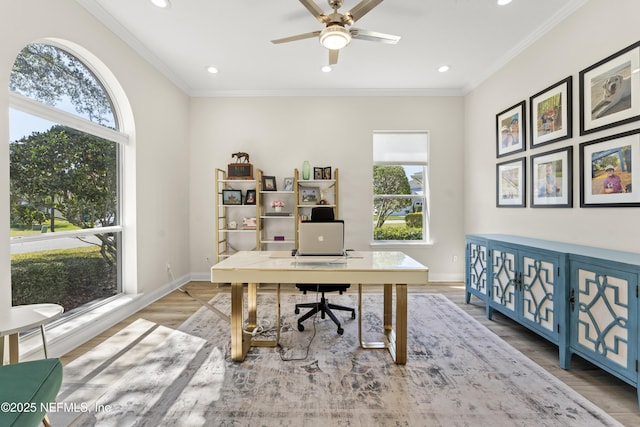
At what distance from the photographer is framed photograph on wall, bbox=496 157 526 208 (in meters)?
3.19

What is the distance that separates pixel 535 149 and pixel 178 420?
3881 mm

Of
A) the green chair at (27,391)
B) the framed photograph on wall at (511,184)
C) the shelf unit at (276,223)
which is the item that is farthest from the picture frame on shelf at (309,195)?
the green chair at (27,391)

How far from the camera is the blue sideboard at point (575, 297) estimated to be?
1.69m

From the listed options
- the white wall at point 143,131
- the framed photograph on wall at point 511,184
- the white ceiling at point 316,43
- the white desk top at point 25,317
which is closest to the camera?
the white desk top at point 25,317

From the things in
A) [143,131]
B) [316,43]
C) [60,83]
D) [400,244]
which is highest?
[316,43]

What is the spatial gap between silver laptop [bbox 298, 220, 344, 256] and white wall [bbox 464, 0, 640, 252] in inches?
82.3

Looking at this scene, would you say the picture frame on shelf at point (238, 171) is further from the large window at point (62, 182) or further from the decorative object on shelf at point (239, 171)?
the large window at point (62, 182)

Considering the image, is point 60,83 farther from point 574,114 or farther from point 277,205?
point 574,114

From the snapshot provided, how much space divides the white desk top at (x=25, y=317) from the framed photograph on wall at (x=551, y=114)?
4.15 meters

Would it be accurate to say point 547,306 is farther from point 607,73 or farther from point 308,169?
point 308,169

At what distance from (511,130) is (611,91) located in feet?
3.82

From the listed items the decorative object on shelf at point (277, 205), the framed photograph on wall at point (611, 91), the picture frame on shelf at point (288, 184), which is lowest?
the decorative object on shelf at point (277, 205)

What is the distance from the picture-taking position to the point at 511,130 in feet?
11.0

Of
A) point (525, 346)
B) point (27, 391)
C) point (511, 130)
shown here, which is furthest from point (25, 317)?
point (511, 130)
